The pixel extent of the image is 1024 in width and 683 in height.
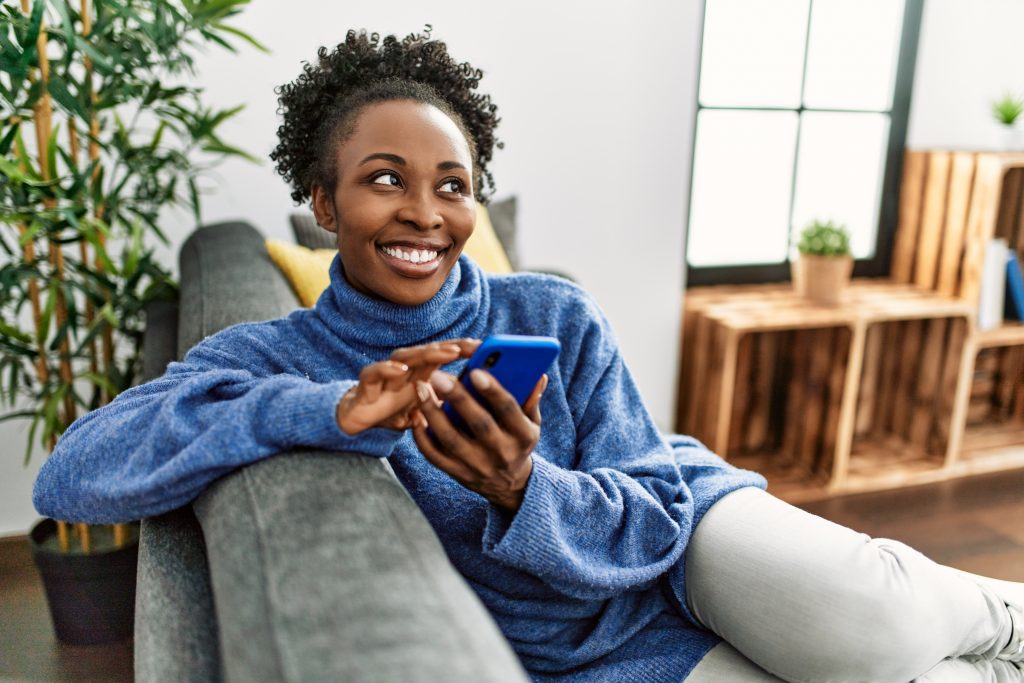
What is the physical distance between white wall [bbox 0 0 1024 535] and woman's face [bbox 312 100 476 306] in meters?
1.14

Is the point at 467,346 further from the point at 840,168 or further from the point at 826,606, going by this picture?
the point at 840,168

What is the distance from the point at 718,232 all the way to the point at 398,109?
190 cm

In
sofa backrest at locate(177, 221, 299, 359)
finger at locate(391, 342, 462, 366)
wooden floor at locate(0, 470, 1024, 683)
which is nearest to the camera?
finger at locate(391, 342, 462, 366)

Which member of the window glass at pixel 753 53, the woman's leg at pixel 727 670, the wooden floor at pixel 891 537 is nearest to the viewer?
the woman's leg at pixel 727 670

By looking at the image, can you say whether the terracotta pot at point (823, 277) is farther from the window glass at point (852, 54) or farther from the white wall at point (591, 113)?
the window glass at point (852, 54)

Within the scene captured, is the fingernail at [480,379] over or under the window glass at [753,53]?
under

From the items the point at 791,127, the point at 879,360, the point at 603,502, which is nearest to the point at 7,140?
the point at 603,502

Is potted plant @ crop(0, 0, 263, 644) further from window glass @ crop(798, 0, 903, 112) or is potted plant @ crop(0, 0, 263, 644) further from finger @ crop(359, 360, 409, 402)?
window glass @ crop(798, 0, 903, 112)

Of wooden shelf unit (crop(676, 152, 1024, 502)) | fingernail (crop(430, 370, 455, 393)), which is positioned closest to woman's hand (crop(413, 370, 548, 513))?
fingernail (crop(430, 370, 455, 393))

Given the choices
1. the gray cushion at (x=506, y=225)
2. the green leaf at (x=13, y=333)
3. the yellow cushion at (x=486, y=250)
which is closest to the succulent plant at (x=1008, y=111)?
the gray cushion at (x=506, y=225)

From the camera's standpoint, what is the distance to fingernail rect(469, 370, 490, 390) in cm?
73

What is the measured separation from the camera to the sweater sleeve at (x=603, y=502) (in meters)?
0.83

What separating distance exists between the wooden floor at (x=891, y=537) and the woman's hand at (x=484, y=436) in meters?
1.16

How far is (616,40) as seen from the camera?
2293 millimetres
